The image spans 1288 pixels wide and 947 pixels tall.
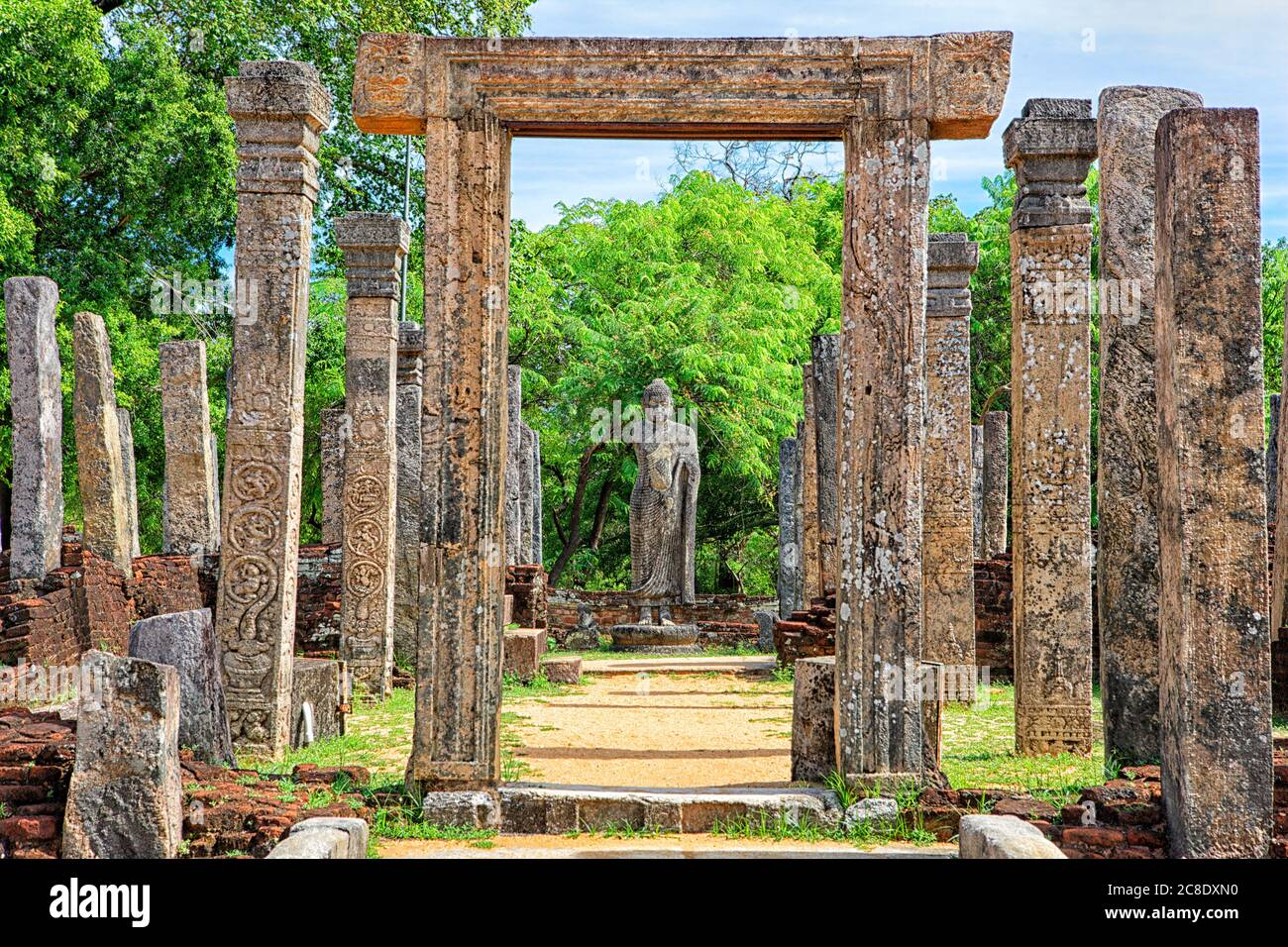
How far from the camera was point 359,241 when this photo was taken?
11586 millimetres

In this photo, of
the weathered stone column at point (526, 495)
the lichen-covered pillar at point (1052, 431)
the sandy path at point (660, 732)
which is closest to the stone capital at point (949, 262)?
the lichen-covered pillar at point (1052, 431)

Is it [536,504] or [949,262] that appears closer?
[949,262]

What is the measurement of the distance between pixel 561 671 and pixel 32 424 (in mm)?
6089

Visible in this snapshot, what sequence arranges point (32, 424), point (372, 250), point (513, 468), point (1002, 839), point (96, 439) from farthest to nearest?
point (513, 468) → point (96, 439) → point (32, 424) → point (372, 250) → point (1002, 839)

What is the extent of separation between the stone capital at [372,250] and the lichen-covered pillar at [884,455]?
19.4 feet

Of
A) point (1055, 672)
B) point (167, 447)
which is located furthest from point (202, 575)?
point (1055, 672)

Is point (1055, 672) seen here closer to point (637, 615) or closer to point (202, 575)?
→ point (202, 575)

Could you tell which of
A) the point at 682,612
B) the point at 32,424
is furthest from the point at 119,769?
the point at 682,612

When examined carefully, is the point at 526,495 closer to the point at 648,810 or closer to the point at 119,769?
the point at 648,810

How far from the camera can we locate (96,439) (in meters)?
12.8

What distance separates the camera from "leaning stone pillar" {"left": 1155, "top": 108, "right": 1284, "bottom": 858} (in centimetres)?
554

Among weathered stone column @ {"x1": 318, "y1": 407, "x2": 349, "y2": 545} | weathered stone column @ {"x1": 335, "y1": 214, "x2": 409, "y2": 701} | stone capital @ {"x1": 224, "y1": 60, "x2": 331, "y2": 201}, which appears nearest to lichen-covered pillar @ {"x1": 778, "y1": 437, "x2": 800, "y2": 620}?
weathered stone column @ {"x1": 318, "y1": 407, "x2": 349, "y2": 545}

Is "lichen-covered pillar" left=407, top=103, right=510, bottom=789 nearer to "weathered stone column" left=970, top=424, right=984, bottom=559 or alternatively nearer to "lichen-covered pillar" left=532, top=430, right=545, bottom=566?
"weathered stone column" left=970, top=424, right=984, bottom=559
